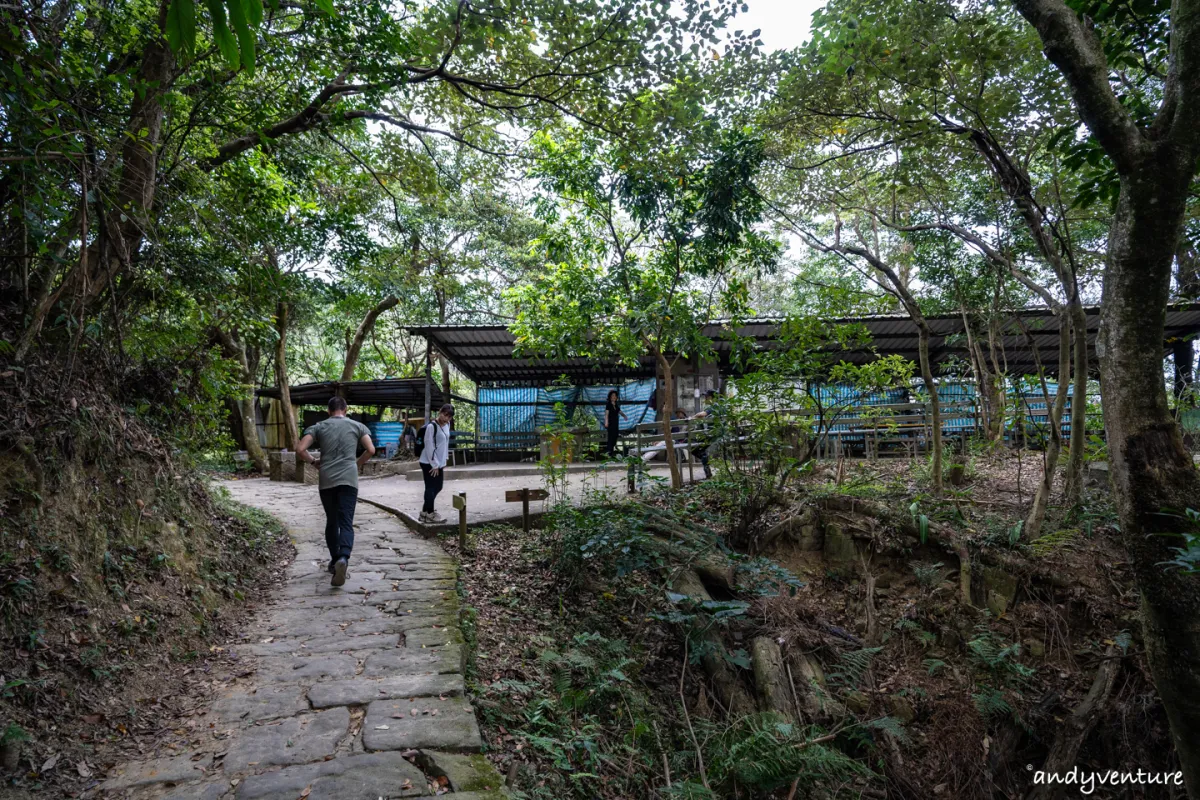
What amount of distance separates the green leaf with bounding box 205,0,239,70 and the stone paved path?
270cm

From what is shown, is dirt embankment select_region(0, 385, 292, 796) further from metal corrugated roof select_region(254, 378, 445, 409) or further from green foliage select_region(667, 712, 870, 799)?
metal corrugated roof select_region(254, 378, 445, 409)

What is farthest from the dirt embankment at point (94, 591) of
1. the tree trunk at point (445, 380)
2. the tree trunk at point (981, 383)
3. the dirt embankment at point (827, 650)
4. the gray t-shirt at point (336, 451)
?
the tree trunk at point (445, 380)

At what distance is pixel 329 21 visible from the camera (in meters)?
5.58

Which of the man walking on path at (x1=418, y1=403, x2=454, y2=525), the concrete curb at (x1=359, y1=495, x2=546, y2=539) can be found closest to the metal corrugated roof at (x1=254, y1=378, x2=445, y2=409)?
the concrete curb at (x1=359, y1=495, x2=546, y2=539)

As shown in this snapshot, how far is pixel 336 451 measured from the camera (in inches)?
220

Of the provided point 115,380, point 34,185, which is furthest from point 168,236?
point 34,185

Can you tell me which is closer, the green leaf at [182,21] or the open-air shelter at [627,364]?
the green leaf at [182,21]

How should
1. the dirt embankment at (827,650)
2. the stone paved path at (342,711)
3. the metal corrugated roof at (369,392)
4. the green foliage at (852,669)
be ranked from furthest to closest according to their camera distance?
1. the metal corrugated roof at (369,392)
2. the green foliage at (852,669)
3. the dirt embankment at (827,650)
4. the stone paved path at (342,711)

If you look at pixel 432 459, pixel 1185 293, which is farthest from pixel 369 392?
pixel 1185 293

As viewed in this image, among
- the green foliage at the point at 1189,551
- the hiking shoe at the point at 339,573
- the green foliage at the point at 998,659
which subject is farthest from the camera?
the hiking shoe at the point at 339,573

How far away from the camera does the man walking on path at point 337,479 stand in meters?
5.50

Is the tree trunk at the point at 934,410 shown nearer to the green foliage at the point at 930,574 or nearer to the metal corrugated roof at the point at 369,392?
the green foliage at the point at 930,574

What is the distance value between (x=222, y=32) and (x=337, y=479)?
4302 mm

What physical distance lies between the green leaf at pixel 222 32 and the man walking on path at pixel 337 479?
397 cm
